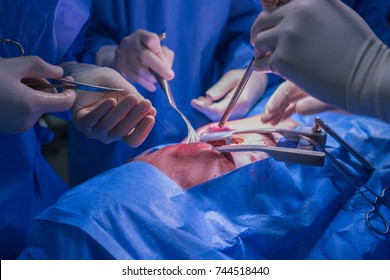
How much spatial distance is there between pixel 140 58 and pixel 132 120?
458mm

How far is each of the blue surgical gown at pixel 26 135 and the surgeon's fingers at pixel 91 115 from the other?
24 centimetres

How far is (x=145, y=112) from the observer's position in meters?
1.37

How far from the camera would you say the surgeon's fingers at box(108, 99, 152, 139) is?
4.42 feet

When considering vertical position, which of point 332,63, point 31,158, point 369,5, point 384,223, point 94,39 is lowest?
point 31,158

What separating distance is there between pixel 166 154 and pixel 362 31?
683 millimetres

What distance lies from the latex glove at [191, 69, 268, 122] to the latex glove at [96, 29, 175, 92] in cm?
22

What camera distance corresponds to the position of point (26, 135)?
59.7 inches

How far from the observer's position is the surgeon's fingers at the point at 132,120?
4.42ft

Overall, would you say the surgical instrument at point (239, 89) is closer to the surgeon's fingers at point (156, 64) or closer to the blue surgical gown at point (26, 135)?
the surgeon's fingers at point (156, 64)

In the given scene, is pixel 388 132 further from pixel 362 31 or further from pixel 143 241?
pixel 143 241

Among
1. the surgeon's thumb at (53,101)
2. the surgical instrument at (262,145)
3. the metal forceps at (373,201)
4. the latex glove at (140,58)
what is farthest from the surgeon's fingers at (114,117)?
the metal forceps at (373,201)

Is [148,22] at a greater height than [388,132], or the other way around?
[148,22]

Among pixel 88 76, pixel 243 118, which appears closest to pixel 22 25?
pixel 88 76
